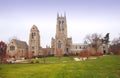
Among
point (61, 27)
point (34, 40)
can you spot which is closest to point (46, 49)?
point (34, 40)

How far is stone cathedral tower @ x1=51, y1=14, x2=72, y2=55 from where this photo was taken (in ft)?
384

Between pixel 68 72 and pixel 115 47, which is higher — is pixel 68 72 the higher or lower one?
the lower one

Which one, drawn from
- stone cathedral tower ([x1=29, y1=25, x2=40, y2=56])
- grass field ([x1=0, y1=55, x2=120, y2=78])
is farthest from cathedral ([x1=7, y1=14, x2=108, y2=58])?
grass field ([x1=0, y1=55, x2=120, y2=78])

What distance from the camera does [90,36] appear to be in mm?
118250

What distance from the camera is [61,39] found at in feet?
390

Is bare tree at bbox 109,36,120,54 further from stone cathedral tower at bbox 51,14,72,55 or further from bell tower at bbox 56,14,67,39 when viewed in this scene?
bell tower at bbox 56,14,67,39

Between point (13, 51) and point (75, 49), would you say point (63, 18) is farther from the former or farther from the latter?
point (13, 51)

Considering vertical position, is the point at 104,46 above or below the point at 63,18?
below

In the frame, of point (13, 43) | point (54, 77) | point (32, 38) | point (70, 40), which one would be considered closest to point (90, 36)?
point (70, 40)

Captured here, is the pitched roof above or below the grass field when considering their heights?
above

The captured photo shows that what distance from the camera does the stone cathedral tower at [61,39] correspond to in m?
117

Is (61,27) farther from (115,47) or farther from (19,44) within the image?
(115,47)

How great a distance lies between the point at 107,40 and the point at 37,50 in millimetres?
40385

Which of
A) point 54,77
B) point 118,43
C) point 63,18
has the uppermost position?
point 63,18
